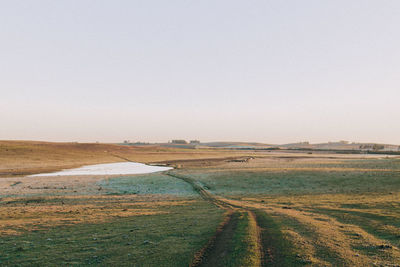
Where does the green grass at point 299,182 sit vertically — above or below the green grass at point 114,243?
below

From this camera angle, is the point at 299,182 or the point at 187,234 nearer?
the point at 187,234

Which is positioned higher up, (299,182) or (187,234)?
(187,234)

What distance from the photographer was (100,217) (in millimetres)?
18594

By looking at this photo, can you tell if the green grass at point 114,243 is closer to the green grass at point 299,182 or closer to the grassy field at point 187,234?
the grassy field at point 187,234

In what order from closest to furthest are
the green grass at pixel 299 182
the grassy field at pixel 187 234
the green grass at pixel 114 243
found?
the grassy field at pixel 187 234 → the green grass at pixel 114 243 → the green grass at pixel 299 182

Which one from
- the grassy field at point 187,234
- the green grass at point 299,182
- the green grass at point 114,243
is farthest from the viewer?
the green grass at point 299,182

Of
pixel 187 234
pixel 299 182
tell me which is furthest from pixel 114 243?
pixel 299 182

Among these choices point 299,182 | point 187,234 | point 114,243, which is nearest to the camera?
point 114,243

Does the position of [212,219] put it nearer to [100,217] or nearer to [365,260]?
[100,217]

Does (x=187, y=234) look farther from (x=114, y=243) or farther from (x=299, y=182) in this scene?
(x=299, y=182)

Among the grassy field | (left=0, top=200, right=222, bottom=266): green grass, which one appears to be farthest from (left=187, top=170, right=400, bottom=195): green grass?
(left=0, top=200, right=222, bottom=266): green grass

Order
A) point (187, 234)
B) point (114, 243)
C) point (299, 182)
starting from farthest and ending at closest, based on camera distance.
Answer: point (299, 182)
point (187, 234)
point (114, 243)

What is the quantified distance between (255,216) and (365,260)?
8.14 meters

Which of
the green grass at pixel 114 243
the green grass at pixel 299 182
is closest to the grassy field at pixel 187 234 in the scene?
the green grass at pixel 114 243
